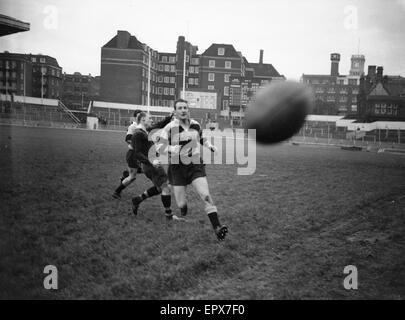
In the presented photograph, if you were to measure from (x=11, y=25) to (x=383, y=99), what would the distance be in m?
59.1

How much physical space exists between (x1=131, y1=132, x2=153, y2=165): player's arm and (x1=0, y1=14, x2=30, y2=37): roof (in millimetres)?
4638

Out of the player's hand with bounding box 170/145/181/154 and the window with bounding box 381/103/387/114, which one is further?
the window with bounding box 381/103/387/114

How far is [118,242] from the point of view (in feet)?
16.8

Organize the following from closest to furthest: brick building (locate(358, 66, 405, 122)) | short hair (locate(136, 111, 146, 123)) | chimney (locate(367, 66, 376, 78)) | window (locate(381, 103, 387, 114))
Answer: short hair (locate(136, 111, 146, 123)), brick building (locate(358, 66, 405, 122)), window (locate(381, 103, 387, 114)), chimney (locate(367, 66, 376, 78))

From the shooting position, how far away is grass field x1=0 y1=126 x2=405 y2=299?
3.81 m

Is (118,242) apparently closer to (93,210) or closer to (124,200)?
(93,210)

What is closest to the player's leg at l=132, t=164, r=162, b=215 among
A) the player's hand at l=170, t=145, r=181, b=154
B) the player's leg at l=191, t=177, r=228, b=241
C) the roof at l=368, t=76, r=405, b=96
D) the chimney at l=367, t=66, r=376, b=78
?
the player's hand at l=170, t=145, r=181, b=154

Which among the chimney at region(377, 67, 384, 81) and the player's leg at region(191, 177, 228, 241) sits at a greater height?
the chimney at region(377, 67, 384, 81)

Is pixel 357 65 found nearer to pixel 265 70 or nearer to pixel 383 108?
pixel 265 70

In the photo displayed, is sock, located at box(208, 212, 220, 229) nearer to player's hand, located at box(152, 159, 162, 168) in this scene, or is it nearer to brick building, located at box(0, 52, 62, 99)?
player's hand, located at box(152, 159, 162, 168)

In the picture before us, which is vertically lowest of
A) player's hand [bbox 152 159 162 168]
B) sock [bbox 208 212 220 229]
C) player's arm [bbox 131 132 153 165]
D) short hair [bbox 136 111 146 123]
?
sock [bbox 208 212 220 229]

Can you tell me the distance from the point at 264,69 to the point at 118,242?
7680 centimetres
